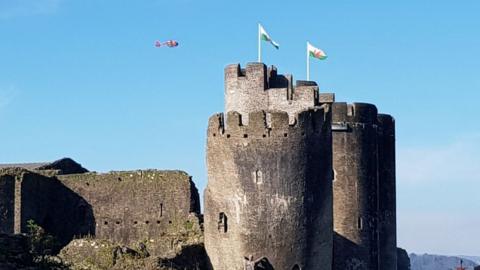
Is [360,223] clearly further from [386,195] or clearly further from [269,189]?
[269,189]

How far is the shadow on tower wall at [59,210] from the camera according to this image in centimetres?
3997

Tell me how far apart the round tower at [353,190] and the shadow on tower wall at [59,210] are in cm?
949

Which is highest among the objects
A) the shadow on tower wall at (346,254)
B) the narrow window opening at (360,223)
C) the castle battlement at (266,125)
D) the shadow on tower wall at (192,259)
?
the castle battlement at (266,125)

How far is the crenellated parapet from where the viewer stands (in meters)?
36.4

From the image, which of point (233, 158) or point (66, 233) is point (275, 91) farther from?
point (66, 233)

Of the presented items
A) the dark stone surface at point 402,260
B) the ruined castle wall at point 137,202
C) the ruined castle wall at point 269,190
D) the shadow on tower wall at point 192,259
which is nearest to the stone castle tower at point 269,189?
the ruined castle wall at point 269,190

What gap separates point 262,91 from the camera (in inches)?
1471

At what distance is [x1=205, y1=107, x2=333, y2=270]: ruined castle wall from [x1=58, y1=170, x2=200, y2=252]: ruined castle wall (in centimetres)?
470

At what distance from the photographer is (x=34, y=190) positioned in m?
39.9

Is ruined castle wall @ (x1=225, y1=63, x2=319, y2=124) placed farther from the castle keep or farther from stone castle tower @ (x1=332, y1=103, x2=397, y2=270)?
stone castle tower @ (x1=332, y1=103, x2=397, y2=270)

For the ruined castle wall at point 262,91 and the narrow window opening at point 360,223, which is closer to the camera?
the ruined castle wall at point 262,91

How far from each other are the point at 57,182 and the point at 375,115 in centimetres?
1294

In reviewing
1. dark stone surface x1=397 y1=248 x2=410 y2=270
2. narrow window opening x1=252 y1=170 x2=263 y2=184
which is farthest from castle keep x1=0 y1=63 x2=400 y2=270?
dark stone surface x1=397 y1=248 x2=410 y2=270

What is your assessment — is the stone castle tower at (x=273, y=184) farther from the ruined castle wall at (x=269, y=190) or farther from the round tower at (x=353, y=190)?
the round tower at (x=353, y=190)
